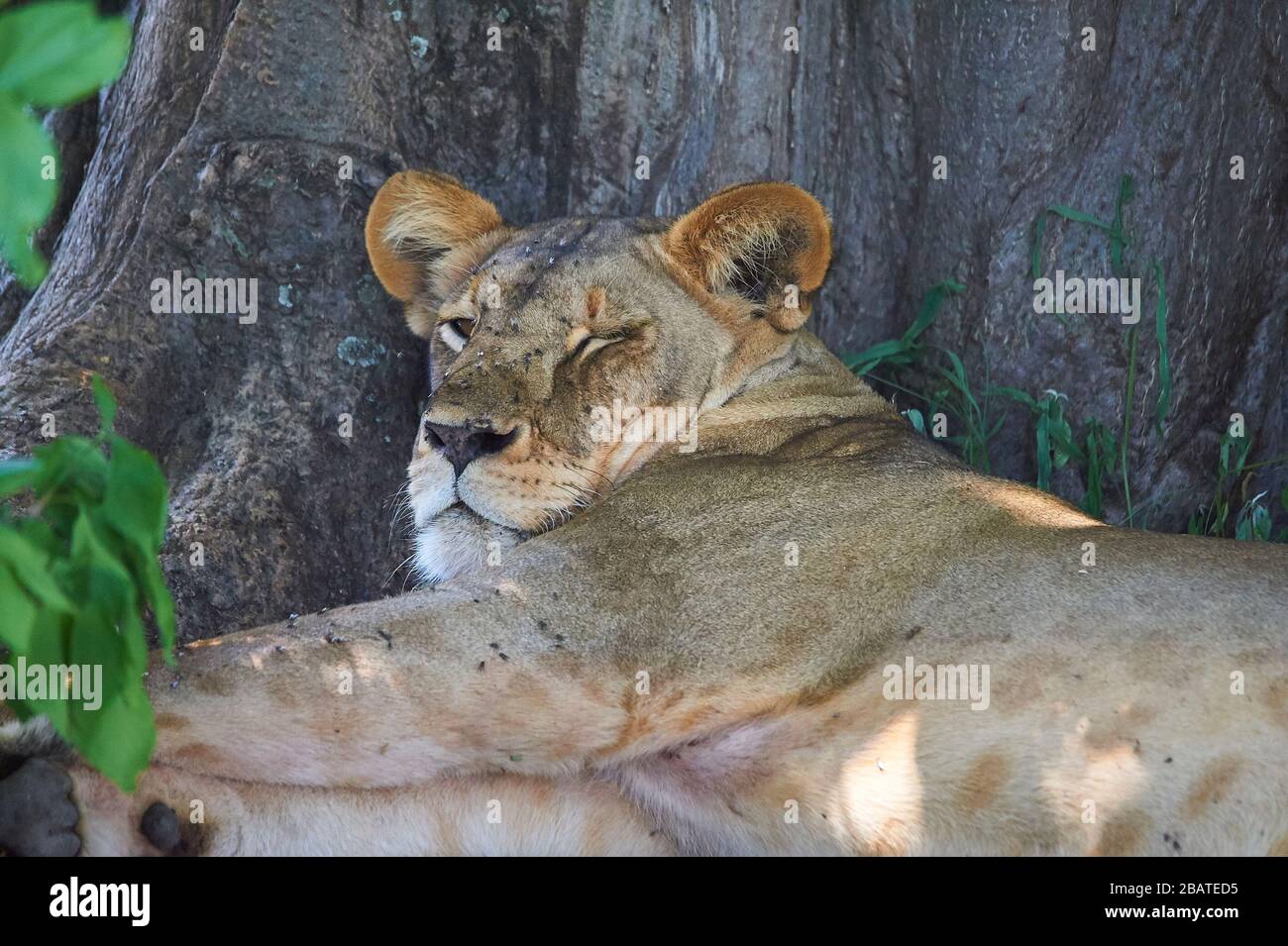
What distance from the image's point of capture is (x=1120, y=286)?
4.73 m

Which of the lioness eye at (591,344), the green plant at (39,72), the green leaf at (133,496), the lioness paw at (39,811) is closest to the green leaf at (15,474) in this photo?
the green leaf at (133,496)

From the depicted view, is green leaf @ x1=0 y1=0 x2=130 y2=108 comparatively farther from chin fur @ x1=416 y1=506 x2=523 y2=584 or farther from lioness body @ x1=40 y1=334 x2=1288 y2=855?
chin fur @ x1=416 y1=506 x2=523 y2=584

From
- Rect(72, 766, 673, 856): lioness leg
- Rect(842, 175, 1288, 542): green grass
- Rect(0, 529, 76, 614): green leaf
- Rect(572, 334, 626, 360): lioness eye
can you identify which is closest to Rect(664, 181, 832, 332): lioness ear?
Rect(572, 334, 626, 360): lioness eye

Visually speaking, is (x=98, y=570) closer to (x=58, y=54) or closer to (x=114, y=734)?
(x=114, y=734)

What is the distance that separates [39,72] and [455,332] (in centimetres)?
255

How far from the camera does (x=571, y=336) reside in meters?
3.86

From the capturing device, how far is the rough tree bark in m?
4.26

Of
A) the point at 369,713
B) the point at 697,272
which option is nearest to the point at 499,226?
the point at 697,272

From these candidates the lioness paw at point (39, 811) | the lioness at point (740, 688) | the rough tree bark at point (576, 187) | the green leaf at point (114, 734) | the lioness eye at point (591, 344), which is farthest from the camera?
the rough tree bark at point (576, 187)

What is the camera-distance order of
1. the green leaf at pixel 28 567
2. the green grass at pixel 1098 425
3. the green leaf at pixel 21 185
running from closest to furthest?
the green leaf at pixel 21 185 → the green leaf at pixel 28 567 → the green grass at pixel 1098 425

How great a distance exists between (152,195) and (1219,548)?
3019 mm

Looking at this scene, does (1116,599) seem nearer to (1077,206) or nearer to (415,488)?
(415,488)

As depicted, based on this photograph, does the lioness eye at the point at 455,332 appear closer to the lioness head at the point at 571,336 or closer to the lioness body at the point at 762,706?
the lioness head at the point at 571,336

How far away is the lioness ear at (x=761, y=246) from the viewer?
3914mm
